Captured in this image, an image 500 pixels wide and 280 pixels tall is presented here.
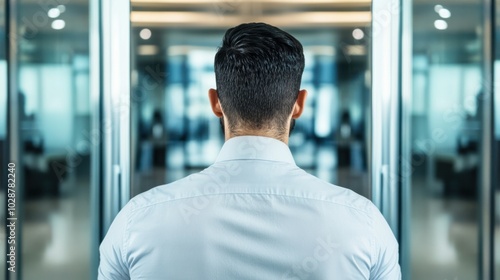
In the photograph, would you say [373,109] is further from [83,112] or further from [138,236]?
[138,236]

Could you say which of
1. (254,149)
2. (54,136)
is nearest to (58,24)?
(54,136)

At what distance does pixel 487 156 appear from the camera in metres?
3.06

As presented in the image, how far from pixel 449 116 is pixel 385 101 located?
337 millimetres

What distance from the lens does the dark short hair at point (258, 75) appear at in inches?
39.2

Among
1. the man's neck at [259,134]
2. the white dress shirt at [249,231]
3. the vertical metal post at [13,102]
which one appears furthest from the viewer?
the vertical metal post at [13,102]

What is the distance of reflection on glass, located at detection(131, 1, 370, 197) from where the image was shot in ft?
10.1

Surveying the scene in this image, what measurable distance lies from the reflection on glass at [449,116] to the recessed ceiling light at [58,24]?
1.81 meters

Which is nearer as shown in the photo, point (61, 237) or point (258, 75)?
point (258, 75)

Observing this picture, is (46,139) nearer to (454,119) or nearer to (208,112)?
(208,112)

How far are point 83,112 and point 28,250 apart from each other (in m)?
0.77

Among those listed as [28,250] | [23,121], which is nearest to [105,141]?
[23,121]

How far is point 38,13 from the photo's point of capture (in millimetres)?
3059

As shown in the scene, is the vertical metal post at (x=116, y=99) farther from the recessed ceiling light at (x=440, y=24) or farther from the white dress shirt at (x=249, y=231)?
the white dress shirt at (x=249, y=231)

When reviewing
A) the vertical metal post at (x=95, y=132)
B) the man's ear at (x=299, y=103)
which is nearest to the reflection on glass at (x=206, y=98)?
the vertical metal post at (x=95, y=132)
